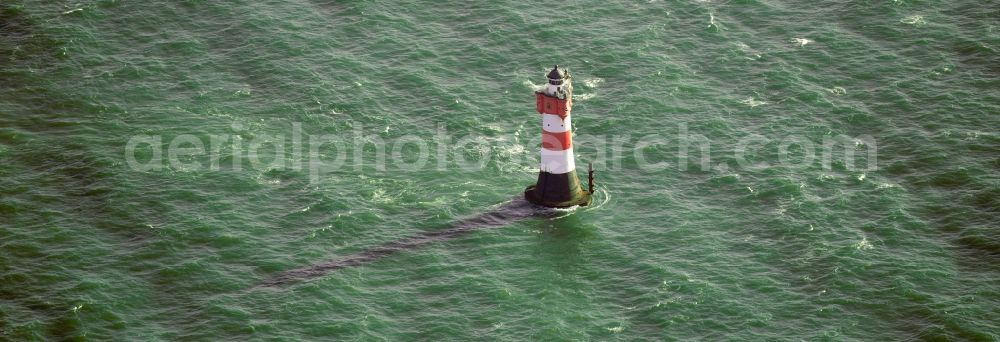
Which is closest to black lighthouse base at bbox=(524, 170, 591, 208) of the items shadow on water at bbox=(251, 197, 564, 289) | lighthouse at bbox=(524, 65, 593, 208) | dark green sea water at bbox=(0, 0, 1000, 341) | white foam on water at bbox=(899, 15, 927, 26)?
lighthouse at bbox=(524, 65, 593, 208)

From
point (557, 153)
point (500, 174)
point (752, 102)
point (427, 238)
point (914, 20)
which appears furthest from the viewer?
point (914, 20)

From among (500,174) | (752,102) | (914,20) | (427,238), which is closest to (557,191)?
(500,174)

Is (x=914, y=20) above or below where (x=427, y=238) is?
above

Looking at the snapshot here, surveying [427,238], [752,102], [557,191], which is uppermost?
[752,102]

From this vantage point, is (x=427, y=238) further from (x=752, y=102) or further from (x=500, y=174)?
(x=752, y=102)

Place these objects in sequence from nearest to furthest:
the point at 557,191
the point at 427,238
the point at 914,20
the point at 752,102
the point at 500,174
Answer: the point at 427,238, the point at 557,191, the point at 500,174, the point at 752,102, the point at 914,20

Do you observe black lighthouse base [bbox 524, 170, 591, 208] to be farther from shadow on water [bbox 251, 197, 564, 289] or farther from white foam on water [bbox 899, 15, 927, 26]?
white foam on water [bbox 899, 15, 927, 26]

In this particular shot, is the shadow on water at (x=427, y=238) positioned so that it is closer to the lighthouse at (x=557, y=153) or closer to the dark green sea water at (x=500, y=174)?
the dark green sea water at (x=500, y=174)

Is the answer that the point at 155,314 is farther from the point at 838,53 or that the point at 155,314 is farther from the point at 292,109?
the point at 838,53
